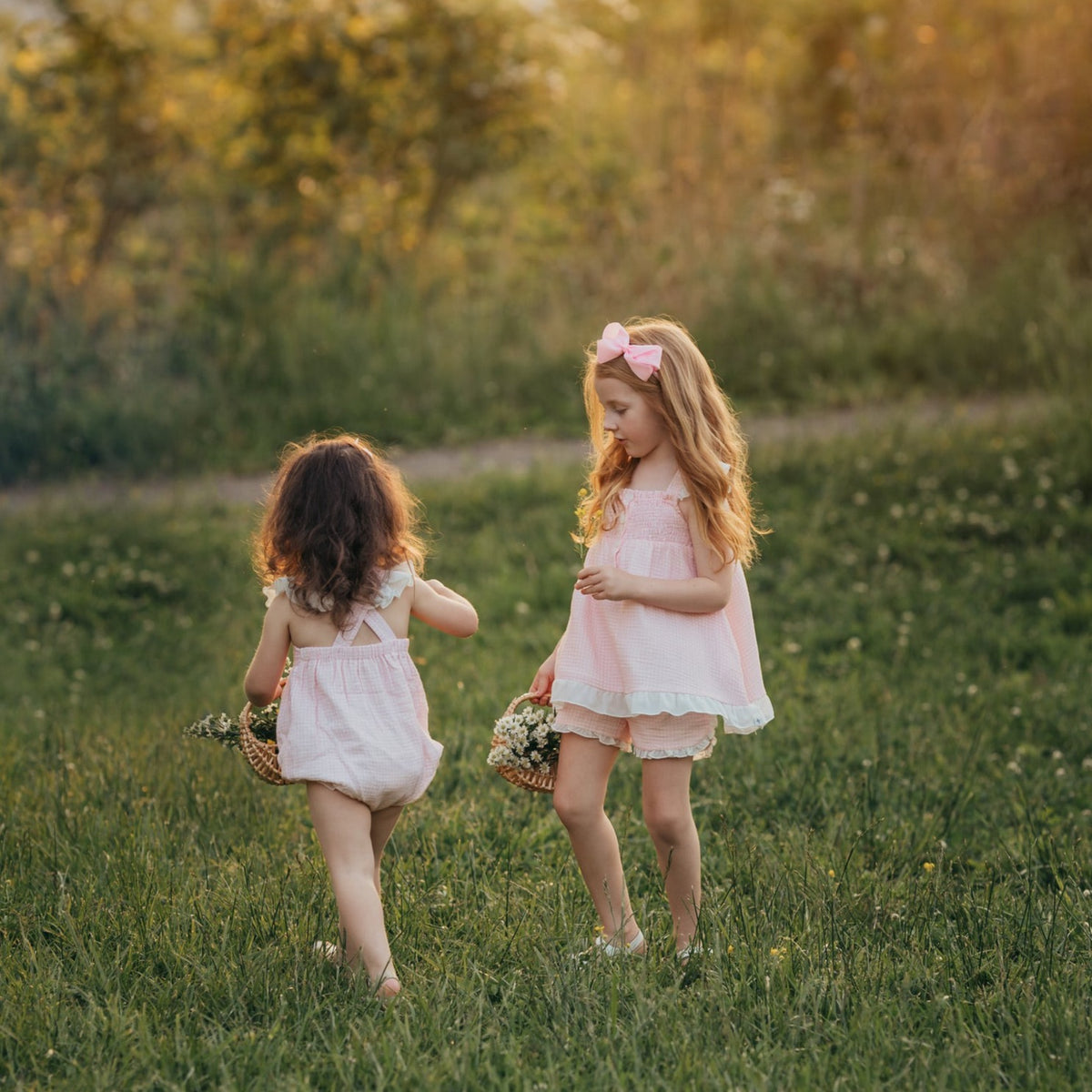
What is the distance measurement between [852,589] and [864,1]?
1047cm

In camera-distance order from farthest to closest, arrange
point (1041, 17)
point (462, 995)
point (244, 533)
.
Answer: point (1041, 17)
point (244, 533)
point (462, 995)

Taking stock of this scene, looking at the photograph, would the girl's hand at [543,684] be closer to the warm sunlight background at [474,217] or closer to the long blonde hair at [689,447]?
the long blonde hair at [689,447]

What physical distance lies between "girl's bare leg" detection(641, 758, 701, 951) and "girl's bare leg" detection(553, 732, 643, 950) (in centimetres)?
10

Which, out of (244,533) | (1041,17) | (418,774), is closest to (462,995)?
(418,774)

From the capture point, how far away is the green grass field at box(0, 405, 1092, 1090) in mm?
2633

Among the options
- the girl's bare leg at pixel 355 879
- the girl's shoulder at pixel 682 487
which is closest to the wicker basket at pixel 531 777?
the girl's bare leg at pixel 355 879

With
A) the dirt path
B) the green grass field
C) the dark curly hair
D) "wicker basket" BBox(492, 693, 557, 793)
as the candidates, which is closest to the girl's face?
the dark curly hair

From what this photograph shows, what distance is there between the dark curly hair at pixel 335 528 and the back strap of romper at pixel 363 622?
0.08 feet

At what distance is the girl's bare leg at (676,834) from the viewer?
10.2 feet

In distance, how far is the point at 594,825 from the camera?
10.3ft

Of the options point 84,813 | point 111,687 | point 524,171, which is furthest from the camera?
point 524,171

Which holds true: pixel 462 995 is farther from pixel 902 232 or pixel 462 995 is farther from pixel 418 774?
pixel 902 232

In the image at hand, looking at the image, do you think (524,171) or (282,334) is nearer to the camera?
(282,334)

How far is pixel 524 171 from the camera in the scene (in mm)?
12148
